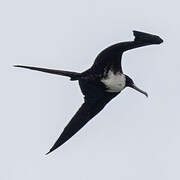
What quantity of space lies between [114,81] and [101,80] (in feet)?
0.93

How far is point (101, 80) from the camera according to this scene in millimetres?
35531

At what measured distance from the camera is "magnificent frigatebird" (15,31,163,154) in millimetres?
34500

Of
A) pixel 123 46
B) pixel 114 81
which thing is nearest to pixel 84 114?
pixel 114 81

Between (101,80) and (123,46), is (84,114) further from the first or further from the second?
(123,46)

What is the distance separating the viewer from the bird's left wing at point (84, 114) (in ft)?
119

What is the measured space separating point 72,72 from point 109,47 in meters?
1.04

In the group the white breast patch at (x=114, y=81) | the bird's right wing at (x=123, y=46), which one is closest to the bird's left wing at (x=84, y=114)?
the white breast patch at (x=114, y=81)

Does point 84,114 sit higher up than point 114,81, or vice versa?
point 114,81

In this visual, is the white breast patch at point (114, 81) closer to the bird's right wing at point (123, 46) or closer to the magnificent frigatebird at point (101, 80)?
the magnificent frigatebird at point (101, 80)

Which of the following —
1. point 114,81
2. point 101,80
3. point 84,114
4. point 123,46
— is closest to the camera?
point 123,46

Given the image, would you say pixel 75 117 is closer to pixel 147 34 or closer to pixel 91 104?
pixel 91 104

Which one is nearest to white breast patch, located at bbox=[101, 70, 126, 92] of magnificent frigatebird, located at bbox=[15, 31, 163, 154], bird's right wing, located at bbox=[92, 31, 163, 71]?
magnificent frigatebird, located at bbox=[15, 31, 163, 154]

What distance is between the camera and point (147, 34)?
3441cm

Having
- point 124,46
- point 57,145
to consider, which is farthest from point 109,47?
point 57,145
